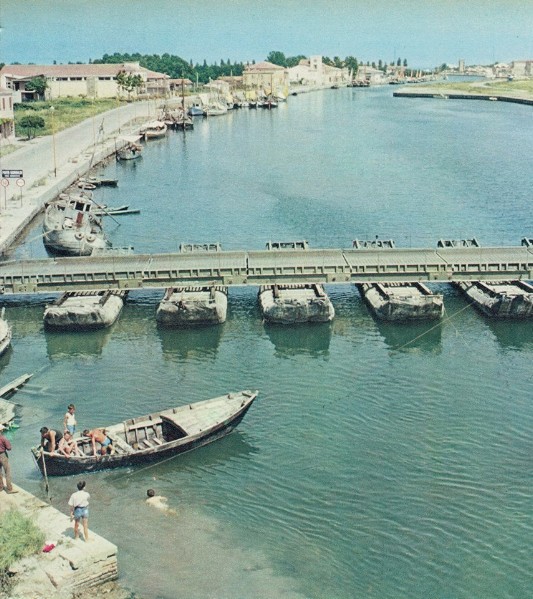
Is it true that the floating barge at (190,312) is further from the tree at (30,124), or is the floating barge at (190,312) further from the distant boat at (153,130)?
the distant boat at (153,130)

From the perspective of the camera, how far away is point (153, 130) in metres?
152

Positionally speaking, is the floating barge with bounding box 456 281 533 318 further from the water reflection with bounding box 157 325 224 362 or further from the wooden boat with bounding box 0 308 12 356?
the wooden boat with bounding box 0 308 12 356

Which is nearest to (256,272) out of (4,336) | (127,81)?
(4,336)

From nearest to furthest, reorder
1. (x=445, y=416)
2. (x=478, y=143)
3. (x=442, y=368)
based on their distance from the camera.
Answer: (x=445, y=416), (x=442, y=368), (x=478, y=143)

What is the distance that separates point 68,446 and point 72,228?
35166 millimetres

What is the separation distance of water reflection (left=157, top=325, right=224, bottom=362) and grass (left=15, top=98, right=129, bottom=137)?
8432cm

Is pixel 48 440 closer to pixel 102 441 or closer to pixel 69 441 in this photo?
pixel 69 441

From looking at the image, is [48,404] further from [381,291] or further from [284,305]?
[381,291]

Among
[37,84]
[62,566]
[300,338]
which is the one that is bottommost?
[62,566]

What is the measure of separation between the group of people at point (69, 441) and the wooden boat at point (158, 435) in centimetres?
25

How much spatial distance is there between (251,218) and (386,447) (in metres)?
47.8

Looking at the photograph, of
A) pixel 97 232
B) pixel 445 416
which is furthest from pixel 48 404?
pixel 97 232

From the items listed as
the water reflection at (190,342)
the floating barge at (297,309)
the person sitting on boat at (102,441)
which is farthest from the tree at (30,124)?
the person sitting on boat at (102,441)

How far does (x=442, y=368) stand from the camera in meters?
42.1
